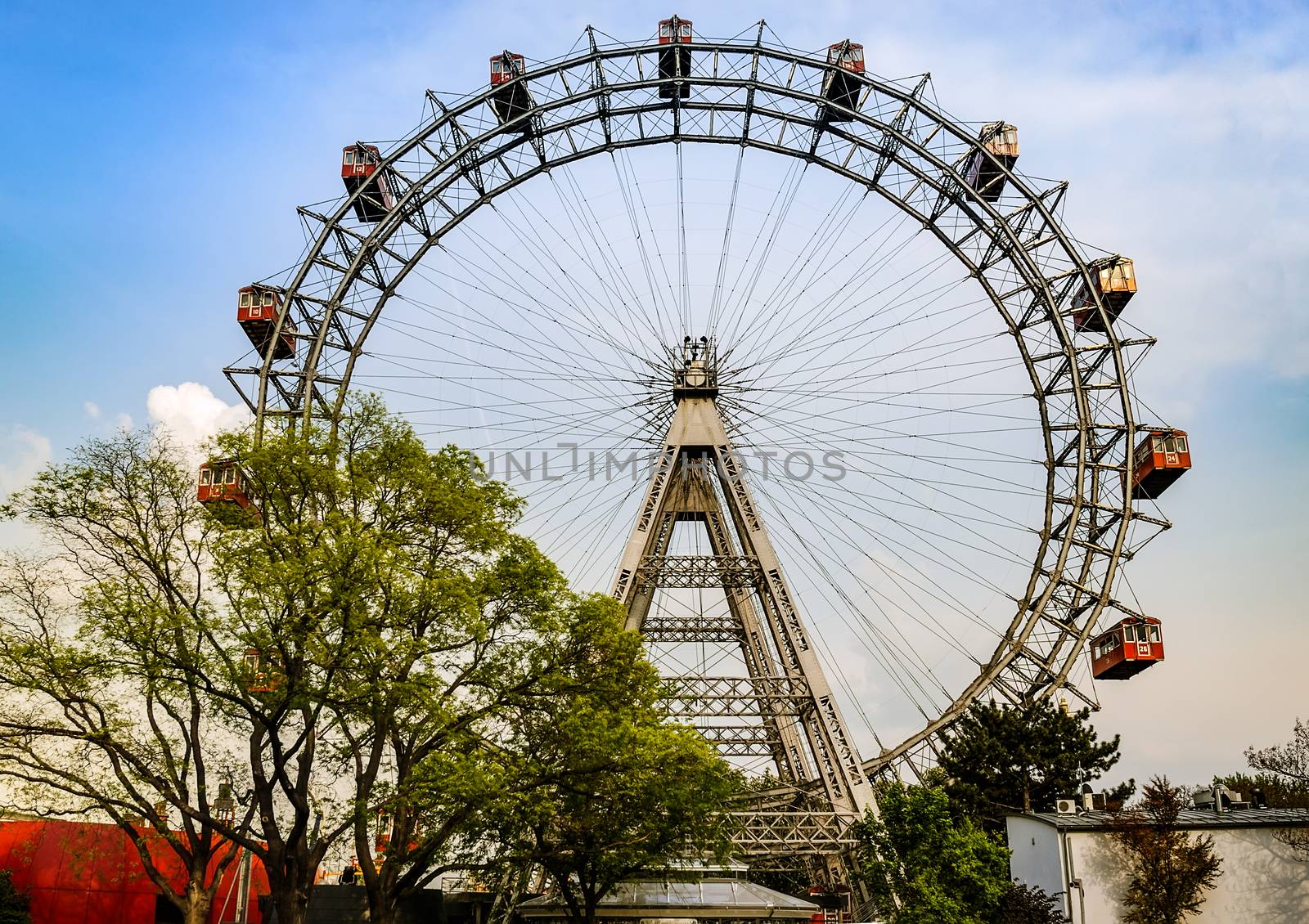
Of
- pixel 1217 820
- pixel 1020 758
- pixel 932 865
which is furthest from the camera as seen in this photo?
pixel 1020 758

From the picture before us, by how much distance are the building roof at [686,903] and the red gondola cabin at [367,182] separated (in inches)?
824

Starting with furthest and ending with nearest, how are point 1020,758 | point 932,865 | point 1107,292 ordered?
1. point 1020,758
2. point 1107,292
3. point 932,865

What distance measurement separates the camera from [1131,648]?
3522cm

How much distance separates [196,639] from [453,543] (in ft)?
18.1

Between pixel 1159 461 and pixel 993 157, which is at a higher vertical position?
pixel 993 157

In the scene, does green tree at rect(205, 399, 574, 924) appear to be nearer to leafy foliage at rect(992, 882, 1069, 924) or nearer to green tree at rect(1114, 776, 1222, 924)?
leafy foliage at rect(992, 882, 1069, 924)

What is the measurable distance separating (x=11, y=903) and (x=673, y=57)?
2960 cm

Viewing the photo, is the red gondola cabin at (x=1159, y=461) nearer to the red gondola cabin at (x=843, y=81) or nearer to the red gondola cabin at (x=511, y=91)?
the red gondola cabin at (x=843, y=81)

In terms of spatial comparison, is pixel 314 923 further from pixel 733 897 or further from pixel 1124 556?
pixel 1124 556

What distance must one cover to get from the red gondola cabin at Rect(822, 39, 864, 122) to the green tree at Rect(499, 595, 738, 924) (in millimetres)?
19981

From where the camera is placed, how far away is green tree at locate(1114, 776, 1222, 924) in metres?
28.7

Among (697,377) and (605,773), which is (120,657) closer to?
(605,773)

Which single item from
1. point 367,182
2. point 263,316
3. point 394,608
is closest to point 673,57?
point 367,182

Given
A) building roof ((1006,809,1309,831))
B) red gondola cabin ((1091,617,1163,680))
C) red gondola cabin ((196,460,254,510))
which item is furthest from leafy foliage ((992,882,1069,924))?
Result: red gondola cabin ((196,460,254,510))
